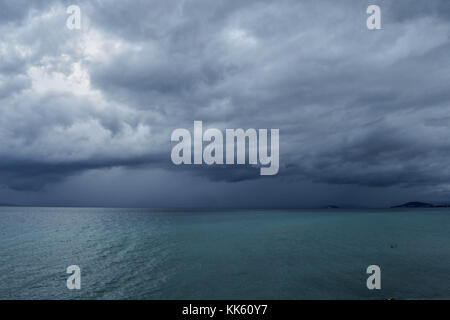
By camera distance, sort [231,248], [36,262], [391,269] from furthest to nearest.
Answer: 1. [231,248]
2. [36,262]
3. [391,269]

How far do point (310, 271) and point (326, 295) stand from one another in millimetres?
6563

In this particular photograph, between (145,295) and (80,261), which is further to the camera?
(80,261)

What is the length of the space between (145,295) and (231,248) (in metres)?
22.1
